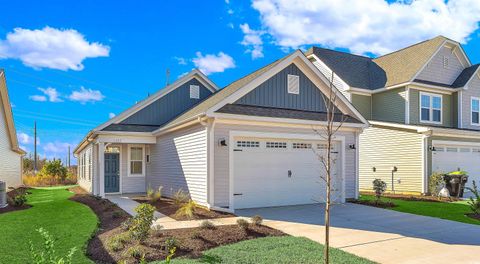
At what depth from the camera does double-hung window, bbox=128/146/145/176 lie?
17672 mm

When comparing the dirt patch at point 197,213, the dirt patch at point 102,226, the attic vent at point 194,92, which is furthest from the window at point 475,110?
the dirt patch at point 102,226

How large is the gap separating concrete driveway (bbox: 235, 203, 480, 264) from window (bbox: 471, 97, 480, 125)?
1472 centimetres

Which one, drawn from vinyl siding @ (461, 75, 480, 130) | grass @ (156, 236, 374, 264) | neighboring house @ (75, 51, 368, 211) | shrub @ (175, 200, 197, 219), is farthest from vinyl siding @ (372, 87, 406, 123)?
grass @ (156, 236, 374, 264)

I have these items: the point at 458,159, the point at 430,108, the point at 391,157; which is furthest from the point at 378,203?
the point at 430,108

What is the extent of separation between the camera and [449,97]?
2183cm

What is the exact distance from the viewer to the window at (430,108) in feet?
67.8

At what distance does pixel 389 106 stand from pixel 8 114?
867 inches

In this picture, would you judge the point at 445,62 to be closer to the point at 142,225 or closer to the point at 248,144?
the point at 248,144

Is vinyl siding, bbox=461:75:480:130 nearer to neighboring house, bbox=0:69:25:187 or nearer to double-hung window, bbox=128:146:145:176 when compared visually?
double-hung window, bbox=128:146:145:176

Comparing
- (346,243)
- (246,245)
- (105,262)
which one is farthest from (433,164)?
(105,262)

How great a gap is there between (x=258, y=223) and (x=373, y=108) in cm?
1597

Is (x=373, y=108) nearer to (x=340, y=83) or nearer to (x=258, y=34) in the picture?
(x=340, y=83)

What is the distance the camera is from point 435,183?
1686 centimetres

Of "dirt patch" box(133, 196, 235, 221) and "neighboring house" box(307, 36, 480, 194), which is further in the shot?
"neighboring house" box(307, 36, 480, 194)
